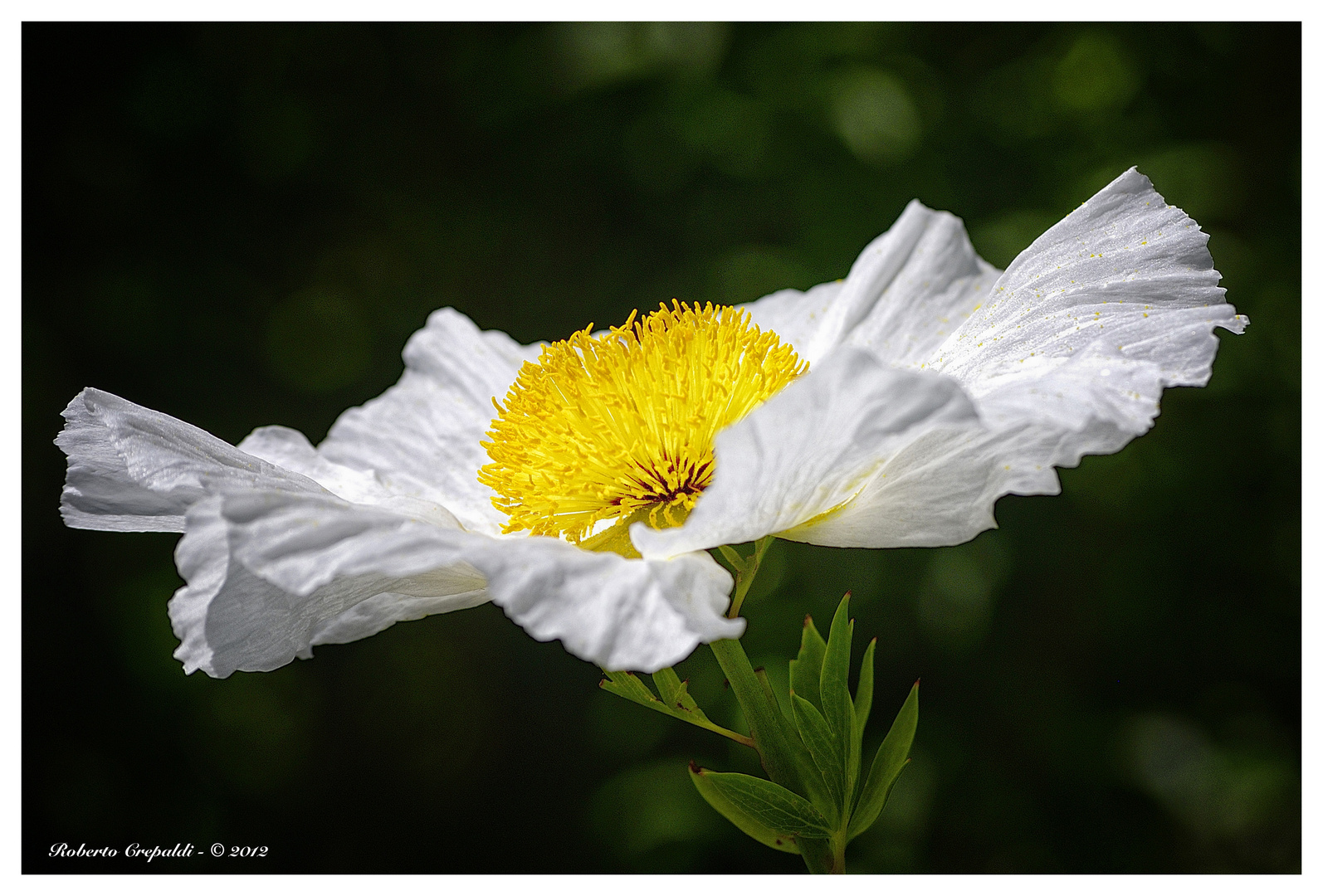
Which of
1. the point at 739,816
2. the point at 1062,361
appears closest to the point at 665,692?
the point at 739,816

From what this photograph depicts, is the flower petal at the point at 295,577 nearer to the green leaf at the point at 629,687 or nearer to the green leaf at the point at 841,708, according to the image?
the green leaf at the point at 629,687

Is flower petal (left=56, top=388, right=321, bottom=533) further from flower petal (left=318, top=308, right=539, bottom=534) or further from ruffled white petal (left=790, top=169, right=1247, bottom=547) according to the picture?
ruffled white petal (left=790, top=169, right=1247, bottom=547)

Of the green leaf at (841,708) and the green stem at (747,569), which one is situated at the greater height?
the green stem at (747,569)

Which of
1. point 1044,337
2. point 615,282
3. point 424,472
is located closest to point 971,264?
point 1044,337

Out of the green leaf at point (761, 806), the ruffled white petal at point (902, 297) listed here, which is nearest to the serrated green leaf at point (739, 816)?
the green leaf at point (761, 806)

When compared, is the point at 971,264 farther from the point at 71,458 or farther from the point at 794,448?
the point at 71,458

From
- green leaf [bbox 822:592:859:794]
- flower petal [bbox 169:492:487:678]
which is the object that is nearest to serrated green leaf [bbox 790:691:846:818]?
green leaf [bbox 822:592:859:794]

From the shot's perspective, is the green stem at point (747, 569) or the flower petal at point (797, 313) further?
the flower petal at point (797, 313)
